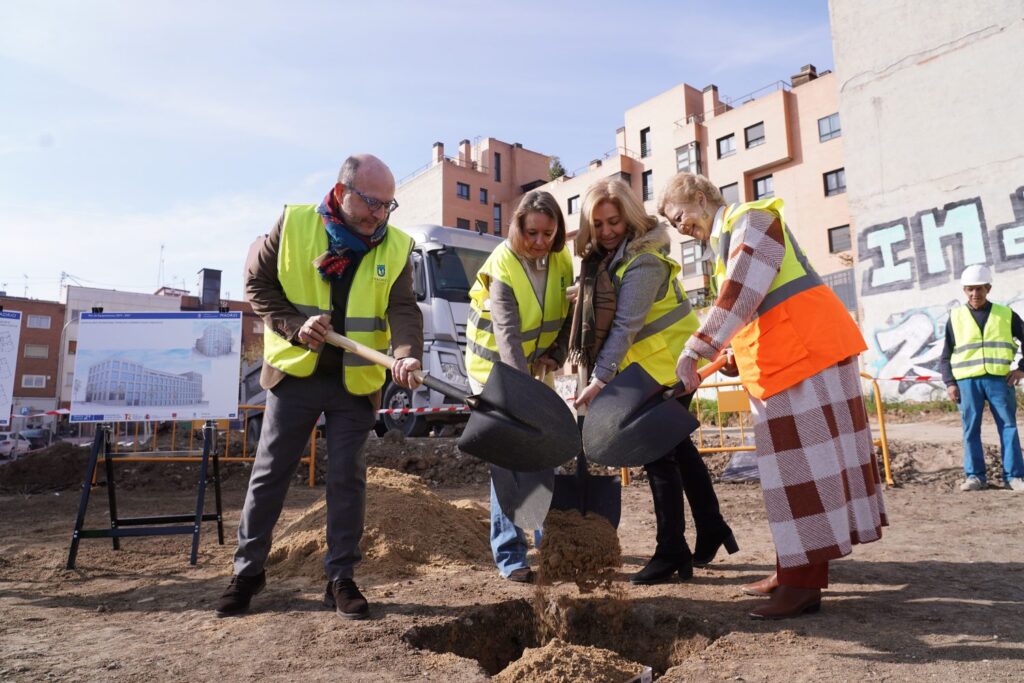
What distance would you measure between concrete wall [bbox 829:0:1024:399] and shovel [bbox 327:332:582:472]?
15804 mm

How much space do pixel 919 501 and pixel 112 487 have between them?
5870 mm

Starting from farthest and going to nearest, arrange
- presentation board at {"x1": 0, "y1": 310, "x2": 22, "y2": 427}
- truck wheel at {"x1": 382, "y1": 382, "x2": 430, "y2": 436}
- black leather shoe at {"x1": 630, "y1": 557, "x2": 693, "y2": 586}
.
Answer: truck wheel at {"x1": 382, "y1": 382, "x2": 430, "y2": 436} < presentation board at {"x1": 0, "y1": 310, "x2": 22, "y2": 427} < black leather shoe at {"x1": 630, "y1": 557, "x2": 693, "y2": 586}

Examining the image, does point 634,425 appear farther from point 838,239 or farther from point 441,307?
point 838,239

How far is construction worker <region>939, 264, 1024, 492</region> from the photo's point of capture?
5.76 m

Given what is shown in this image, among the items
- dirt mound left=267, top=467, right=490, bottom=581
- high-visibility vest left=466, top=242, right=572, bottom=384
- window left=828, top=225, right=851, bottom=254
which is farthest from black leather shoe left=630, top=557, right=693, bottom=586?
window left=828, top=225, right=851, bottom=254

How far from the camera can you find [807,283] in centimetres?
265

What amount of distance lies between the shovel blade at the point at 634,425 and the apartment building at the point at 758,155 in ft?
70.1

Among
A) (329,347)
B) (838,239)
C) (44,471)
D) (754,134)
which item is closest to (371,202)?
(329,347)

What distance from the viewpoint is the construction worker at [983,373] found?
18.9ft

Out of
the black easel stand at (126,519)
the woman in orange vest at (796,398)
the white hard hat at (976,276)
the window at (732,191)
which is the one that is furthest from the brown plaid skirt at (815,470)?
the window at (732,191)

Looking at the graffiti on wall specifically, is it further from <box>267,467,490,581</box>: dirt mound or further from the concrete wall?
<box>267,467,490,581</box>: dirt mound

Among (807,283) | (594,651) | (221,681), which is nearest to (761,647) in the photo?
(594,651)

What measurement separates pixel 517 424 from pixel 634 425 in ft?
1.49

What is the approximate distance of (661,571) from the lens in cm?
316
